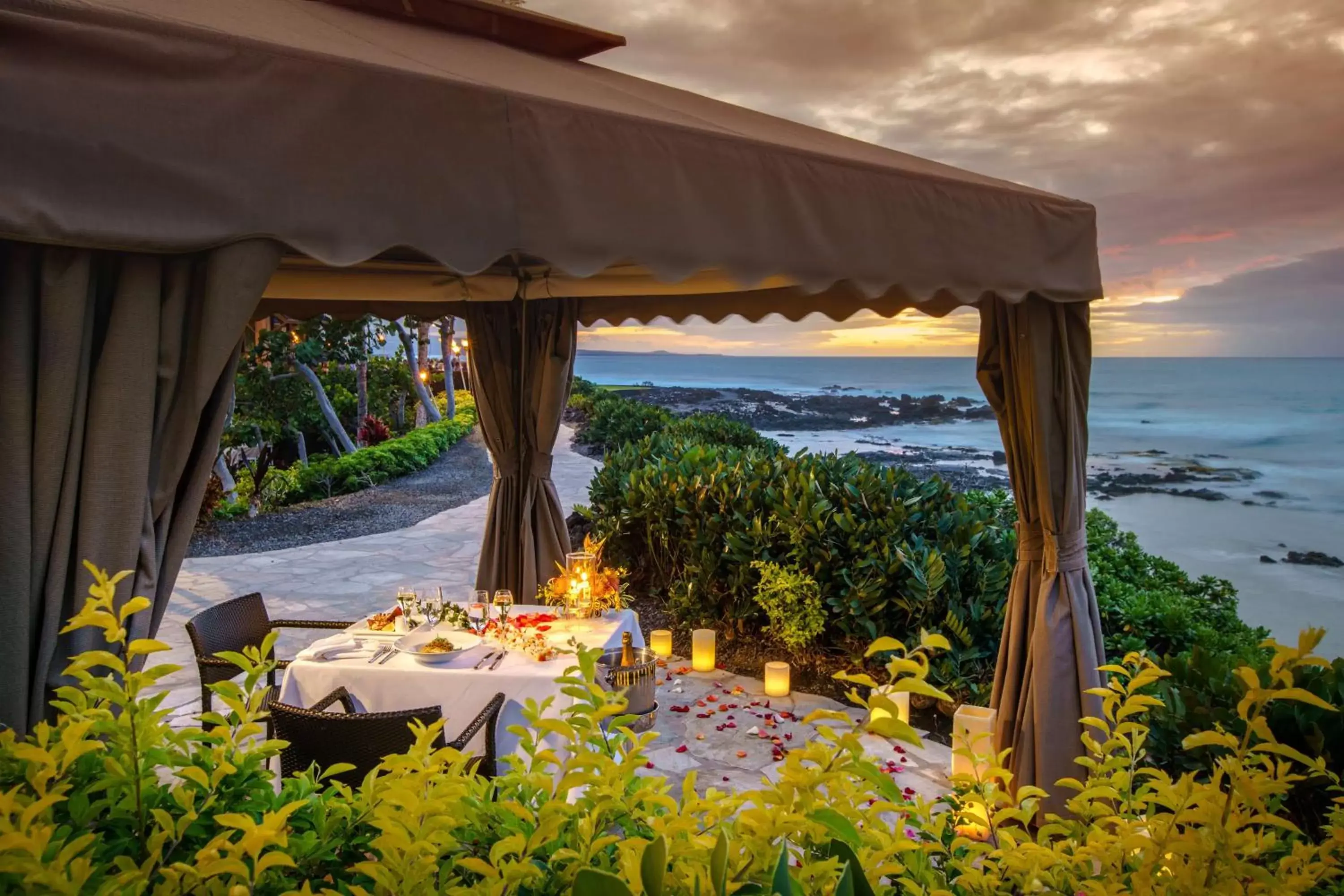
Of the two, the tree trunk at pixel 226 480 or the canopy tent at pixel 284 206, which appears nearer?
the canopy tent at pixel 284 206

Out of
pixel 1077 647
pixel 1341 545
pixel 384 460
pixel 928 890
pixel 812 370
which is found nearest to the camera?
pixel 928 890

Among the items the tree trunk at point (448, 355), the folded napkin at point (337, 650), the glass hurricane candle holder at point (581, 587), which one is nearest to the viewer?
the folded napkin at point (337, 650)

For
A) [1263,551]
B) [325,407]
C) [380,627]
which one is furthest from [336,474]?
[1263,551]

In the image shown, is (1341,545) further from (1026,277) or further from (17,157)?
(17,157)

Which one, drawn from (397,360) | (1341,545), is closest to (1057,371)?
(1341,545)

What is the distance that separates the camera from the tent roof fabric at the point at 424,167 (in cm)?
146

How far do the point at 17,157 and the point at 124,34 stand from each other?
30cm

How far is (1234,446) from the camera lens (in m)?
14.7

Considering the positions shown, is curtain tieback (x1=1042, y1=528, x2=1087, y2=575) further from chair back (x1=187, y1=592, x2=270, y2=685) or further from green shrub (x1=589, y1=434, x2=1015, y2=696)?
chair back (x1=187, y1=592, x2=270, y2=685)

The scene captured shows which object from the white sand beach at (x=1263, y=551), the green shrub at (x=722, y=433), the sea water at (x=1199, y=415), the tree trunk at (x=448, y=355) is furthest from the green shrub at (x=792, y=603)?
the tree trunk at (x=448, y=355)

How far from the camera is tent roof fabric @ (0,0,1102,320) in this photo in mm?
1457

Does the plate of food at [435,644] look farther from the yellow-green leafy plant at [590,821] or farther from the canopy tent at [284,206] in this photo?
the yellow-green leafy plant at [590,821]

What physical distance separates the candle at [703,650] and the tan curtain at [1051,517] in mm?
2265

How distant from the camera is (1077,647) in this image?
3195 mm
